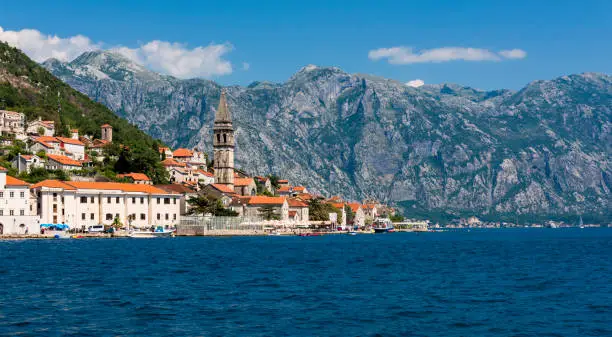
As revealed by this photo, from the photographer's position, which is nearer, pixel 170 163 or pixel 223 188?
pixel 223 188

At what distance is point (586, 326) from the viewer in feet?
124

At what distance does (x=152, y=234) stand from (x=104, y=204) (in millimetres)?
10195

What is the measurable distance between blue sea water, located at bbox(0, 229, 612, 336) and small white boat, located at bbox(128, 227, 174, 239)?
202 ft

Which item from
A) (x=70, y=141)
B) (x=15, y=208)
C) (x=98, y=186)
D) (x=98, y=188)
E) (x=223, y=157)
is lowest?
(x=15, y=208)

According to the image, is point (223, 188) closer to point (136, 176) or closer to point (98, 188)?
point (136, 176)

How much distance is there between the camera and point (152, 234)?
140875 mm

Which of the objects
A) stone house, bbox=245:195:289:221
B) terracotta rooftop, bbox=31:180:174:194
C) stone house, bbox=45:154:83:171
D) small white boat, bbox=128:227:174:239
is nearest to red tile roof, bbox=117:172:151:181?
stone house, bbox=45:154:83:171

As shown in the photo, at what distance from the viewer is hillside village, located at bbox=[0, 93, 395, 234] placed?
424 ft

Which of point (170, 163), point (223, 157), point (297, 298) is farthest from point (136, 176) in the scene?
point (297, 298)

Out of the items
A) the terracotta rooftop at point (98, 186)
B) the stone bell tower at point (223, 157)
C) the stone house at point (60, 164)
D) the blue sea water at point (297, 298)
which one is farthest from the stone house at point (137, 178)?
the blue sea water at point (297, 298)

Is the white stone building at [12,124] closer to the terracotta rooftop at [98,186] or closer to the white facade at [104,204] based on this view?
the terracotta rooftop at [98,186]

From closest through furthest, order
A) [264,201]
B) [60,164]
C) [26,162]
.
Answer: [26,162] < [60,164] < [264,201]

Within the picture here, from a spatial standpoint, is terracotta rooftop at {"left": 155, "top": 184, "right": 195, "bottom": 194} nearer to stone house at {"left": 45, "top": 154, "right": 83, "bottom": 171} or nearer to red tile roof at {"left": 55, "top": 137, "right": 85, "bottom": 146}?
stone house at {"left": 45, "top": 154, "right": 83, "bottom": 171}

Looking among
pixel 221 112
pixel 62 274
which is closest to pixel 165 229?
pixel 221 112
